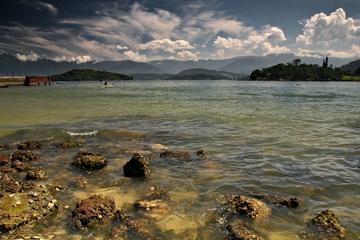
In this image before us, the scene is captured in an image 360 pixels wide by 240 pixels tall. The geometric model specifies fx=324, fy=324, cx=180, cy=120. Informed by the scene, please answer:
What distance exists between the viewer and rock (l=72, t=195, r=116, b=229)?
27.9 ft

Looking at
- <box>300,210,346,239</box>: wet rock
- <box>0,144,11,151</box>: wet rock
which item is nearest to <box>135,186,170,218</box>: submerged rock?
<box>300,210,346,239</box>: wet rock

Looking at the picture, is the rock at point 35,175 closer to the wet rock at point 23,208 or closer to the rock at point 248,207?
the wet rock at point 23,208

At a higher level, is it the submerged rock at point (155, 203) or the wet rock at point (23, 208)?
the wet rock at point (23, 208)

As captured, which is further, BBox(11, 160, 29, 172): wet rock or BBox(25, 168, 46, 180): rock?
BBox(11, 160, 29, 172): wet rock

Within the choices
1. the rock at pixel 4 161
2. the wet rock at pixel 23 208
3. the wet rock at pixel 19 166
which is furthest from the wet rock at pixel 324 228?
the rock at pixel 4 161

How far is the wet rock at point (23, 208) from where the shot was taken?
8.14 meters

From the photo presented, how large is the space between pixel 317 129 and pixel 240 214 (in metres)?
16.4

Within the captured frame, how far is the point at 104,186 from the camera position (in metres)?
11.6

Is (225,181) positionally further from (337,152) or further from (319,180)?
(337,152)

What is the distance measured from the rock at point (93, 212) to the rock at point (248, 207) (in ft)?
11.3

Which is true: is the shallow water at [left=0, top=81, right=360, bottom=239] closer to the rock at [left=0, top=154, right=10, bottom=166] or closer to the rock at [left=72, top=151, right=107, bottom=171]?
the rock at [left=72, top=151, right=107, bottom=171]

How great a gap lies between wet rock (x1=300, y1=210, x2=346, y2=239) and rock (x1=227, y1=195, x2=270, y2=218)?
1.23 meters

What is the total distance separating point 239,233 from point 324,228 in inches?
89.2

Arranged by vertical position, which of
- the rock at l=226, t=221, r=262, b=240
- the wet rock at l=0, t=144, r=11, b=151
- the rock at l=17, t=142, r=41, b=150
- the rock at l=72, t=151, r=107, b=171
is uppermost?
the rock at l=72, t=151, r=107, b=171
